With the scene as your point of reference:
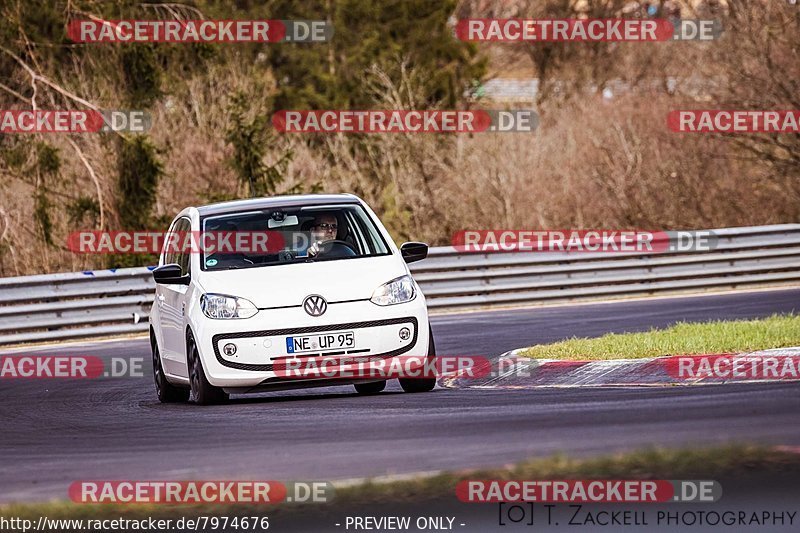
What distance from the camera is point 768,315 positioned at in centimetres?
1947

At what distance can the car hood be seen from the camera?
12.2 metres

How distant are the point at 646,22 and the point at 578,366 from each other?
37582 mm

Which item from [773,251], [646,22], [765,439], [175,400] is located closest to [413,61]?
[646,22]

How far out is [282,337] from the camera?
1214 cm


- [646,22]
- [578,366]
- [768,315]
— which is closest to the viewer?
[578,366]

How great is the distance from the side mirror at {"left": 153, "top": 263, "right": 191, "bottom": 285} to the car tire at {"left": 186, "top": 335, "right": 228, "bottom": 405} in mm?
550

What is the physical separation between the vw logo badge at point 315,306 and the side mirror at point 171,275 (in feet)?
4.54

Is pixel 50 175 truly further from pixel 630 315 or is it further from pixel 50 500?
pixel 50 500

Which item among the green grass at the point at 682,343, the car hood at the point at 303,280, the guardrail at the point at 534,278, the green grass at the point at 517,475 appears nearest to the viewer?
the green grass at the point at 517,475

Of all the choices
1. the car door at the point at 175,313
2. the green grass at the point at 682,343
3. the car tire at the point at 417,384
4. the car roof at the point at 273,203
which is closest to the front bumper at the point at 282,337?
the car tire at the point at 417,384

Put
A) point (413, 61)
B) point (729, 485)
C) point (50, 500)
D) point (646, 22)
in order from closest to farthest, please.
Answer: point (729, 485), point (50, 500), point (646, 22), point (413, 61)

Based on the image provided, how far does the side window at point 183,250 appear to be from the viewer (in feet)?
44.5

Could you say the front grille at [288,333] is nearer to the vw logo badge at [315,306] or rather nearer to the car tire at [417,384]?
the vw logo badge at [315,306]

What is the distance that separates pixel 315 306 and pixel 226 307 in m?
0.74
